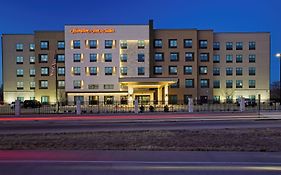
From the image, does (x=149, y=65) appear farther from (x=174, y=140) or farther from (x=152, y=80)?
(x=174, y=140)

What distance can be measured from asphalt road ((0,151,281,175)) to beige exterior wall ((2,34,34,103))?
74013 mm

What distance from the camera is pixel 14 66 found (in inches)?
3135

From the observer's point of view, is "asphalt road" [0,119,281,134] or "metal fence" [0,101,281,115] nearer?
"asphalt road" [0,119,281,134]

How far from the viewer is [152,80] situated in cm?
5750

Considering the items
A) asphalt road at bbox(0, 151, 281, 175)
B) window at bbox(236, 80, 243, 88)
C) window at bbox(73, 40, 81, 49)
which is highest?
window at bbox(73, 40, 81, 49)

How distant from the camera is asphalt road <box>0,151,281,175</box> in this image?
7.34 meters

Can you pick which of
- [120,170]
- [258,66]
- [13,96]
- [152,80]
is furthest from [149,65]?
[120,170]

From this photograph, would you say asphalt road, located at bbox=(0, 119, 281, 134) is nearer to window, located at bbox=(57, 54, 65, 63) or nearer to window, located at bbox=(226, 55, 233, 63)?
window, located at bbox=(57, 54, 65, 63)

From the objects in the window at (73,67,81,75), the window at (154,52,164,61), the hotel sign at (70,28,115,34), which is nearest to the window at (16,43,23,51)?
the hotel sign at (70,28,115,34)

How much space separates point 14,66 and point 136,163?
79.5 m

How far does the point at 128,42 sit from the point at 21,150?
208 ft

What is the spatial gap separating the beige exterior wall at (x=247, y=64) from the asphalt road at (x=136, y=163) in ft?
234

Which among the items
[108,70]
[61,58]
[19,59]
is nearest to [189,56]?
[108,70]

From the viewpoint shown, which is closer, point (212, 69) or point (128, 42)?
point (128, 42)
